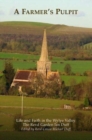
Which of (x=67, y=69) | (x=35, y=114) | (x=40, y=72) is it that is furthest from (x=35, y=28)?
(x=35, y=114)

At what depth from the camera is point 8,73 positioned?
7469 millimetres

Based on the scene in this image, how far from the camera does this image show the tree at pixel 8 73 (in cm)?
744

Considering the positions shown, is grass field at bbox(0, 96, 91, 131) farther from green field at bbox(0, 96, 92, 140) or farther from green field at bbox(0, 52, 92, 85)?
green field at bbox(0, 52, 92, 85)

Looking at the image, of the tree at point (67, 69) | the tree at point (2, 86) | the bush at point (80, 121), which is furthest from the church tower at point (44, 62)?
the bush at point (80, 121)

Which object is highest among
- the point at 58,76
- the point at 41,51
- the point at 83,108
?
the point at 41,51

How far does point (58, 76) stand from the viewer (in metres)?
7.41

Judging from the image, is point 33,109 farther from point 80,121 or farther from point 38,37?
point 38,37

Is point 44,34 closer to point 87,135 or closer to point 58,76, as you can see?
point 58,76

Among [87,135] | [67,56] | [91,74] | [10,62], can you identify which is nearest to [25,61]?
[10,62]

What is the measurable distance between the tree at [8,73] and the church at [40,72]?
0.08m

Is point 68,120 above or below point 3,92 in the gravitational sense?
below

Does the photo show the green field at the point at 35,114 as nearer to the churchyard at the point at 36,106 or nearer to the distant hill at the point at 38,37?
the churchyard at the point at 36,106

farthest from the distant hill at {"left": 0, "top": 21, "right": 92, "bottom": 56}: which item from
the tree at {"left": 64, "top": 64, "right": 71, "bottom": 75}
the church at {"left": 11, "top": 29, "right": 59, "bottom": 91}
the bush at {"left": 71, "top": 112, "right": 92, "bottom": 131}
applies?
the bush at {"left": 71, "top": 112, "right": 92, "bottom": 131}

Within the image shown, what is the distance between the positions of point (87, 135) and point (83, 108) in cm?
51
